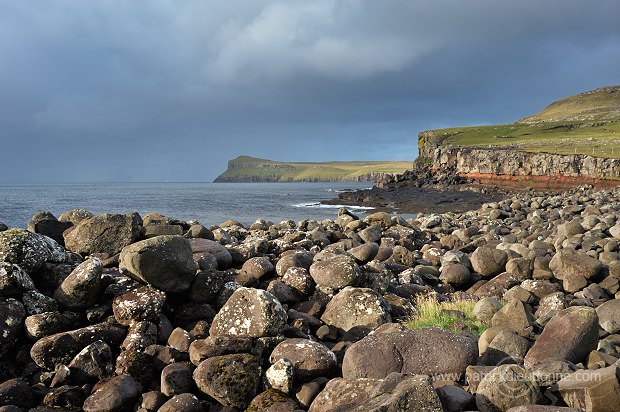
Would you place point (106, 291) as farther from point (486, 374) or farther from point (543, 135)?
point (543, 135)

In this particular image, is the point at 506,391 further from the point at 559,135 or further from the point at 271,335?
the point at 559,135

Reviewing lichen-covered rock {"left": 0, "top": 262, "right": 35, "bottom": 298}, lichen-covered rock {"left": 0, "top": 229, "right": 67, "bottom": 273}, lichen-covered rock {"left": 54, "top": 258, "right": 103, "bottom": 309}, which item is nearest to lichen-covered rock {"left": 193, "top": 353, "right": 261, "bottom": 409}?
lichen-covered rock {"left": 54, "top": 258, "right": 103, "bottom": 309}

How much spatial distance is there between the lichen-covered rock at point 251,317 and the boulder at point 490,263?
26.2 feet

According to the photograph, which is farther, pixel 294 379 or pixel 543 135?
pixel 543 135

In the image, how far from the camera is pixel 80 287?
9.12m

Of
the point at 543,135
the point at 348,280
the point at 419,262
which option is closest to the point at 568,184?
the point at 543,135

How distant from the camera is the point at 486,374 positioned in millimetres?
5898

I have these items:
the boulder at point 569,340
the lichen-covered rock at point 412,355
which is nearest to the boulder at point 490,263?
the boulder at point 569,340

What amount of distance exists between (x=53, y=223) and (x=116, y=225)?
304 cm

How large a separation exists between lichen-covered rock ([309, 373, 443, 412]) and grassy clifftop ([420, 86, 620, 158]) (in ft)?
271

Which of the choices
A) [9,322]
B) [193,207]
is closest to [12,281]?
[9,322]

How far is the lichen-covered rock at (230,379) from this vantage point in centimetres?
712

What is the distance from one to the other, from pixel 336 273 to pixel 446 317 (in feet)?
8.66

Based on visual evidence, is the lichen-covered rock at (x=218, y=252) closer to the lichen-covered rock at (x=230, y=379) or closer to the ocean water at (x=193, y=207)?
the lichen-covered rock at (x=230, y=379)
